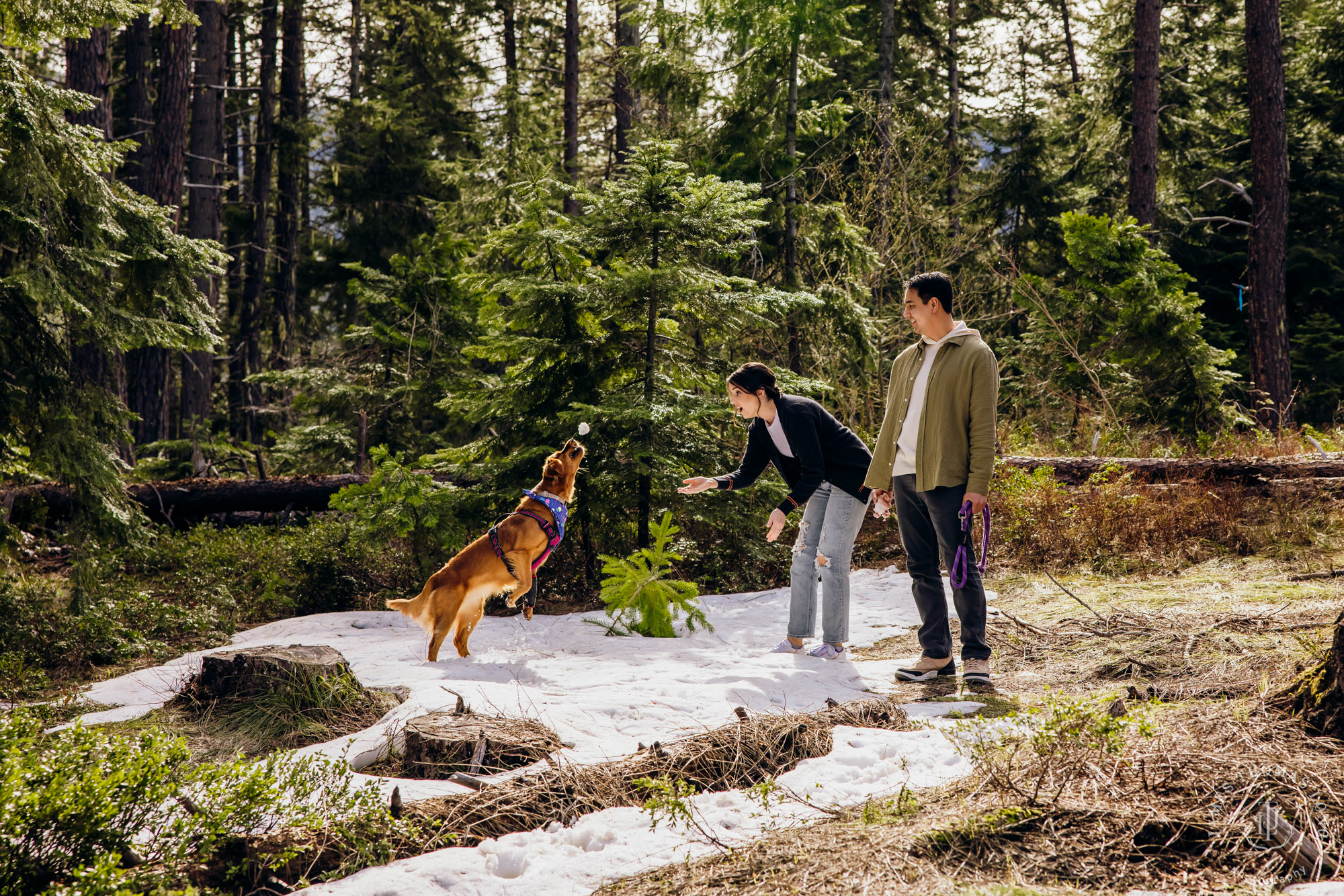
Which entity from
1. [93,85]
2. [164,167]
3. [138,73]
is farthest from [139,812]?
[138,73]

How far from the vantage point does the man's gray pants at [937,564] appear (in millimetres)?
4914

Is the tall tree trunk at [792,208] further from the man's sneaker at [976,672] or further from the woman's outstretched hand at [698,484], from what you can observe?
the man's sneaker at [976,672]

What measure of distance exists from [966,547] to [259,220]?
67.8ft

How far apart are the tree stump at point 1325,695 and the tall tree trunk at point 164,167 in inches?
559

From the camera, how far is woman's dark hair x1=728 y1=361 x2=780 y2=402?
558 cm

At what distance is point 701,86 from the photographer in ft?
41.9

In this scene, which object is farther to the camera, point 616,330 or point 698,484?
point 616,330

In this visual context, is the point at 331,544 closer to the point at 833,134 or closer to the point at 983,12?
the point at 833,134

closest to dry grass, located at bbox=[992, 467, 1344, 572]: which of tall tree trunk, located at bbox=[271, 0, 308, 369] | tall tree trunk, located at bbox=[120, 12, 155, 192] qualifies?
tall tree trunk, located at bbox=[120, 12, 155, 192]

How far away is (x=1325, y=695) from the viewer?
3109 millimetres

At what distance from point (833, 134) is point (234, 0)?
15950 millimetres


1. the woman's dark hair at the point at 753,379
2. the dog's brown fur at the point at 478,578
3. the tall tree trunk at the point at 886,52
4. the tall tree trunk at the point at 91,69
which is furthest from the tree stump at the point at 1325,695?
the tall tree trunk at the point at 886,52

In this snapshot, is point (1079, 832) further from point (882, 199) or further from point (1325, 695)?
point (882, 199)

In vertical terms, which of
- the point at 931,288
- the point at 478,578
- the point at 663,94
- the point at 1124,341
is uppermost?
the point at 663,94
